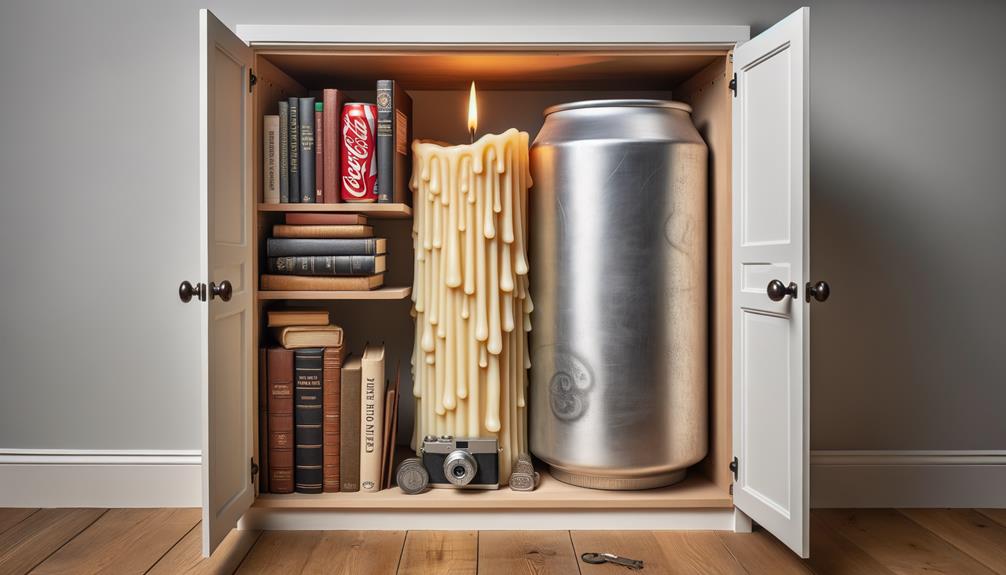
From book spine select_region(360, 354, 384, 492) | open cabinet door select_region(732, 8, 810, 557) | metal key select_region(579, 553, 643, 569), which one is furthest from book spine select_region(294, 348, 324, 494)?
open cabinet door select_region(732, 8, 810, 557)

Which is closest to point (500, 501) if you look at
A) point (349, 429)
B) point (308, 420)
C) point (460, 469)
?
point (460, 469)

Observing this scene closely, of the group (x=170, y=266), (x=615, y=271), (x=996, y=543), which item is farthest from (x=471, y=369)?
(x=996, y=543)

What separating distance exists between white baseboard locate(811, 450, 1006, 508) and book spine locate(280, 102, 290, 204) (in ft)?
5.07

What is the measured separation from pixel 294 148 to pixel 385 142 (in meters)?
0.23

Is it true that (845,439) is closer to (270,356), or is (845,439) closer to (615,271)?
(615,271)

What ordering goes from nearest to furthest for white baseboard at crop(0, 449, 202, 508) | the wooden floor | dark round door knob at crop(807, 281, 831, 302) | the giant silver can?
dark round door knob at crop(807, 281, 831, 302)
the wooden floor
the giant silver can
white baseboard at crop(0, 449, 202, 508)

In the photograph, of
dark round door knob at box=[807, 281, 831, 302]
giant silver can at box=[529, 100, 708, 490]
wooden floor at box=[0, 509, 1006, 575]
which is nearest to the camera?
dark round door knob at box=[807, 281, 831, 302]

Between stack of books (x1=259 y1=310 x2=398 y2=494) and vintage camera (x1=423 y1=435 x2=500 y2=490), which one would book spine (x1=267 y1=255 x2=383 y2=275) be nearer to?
stack of books (x1=259 y1=310 x2=398 y2=494)

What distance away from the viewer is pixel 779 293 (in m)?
1.38

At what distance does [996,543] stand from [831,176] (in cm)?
97

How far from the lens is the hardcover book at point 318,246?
1.70 m

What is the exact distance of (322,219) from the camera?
1724 mm

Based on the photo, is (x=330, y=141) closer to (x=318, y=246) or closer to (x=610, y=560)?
(x=318, y=246)

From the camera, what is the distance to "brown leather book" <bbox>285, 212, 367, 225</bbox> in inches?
67.7
